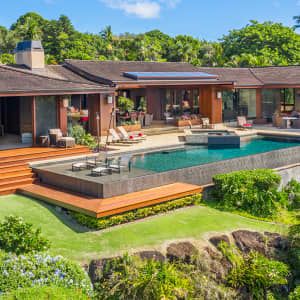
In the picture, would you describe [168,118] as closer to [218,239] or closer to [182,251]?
[218,239]

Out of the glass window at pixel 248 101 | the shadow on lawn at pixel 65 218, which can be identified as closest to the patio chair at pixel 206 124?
the glass window at pixel 248 101

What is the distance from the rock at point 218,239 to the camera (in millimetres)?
12219

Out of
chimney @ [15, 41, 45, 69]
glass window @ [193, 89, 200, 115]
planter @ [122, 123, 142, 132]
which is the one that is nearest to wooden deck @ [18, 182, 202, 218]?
planter @ [122, 123, 142, 132]

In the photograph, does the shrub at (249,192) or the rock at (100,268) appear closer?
the rock at (100,268)

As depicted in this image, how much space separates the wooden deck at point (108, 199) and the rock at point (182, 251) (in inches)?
77.4

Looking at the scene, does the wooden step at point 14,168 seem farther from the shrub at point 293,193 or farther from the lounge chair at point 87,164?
the shrub at point 293,193

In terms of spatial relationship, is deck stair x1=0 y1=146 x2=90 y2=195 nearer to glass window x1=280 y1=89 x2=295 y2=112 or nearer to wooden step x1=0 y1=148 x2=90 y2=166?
wooden step x1=0 y1=148 x2=90 y2=166

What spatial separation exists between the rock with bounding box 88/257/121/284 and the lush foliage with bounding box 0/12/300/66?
38.9 m

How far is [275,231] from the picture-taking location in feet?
44.2

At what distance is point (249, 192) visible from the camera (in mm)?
15258

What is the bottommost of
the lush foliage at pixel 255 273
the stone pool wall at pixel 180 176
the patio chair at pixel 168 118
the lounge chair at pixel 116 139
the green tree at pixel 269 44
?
the lush foliage at pixel 255 273

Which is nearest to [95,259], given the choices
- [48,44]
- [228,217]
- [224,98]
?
[228,217]

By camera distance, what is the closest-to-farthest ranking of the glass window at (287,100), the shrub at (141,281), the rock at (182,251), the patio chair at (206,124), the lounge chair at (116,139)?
the shrub at (141,281) → the rock at (182,251) → the lounge chair at (116,139) → the patio chair at (206,124) → the glass window at (287,100)

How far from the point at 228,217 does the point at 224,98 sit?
17.4 metres
